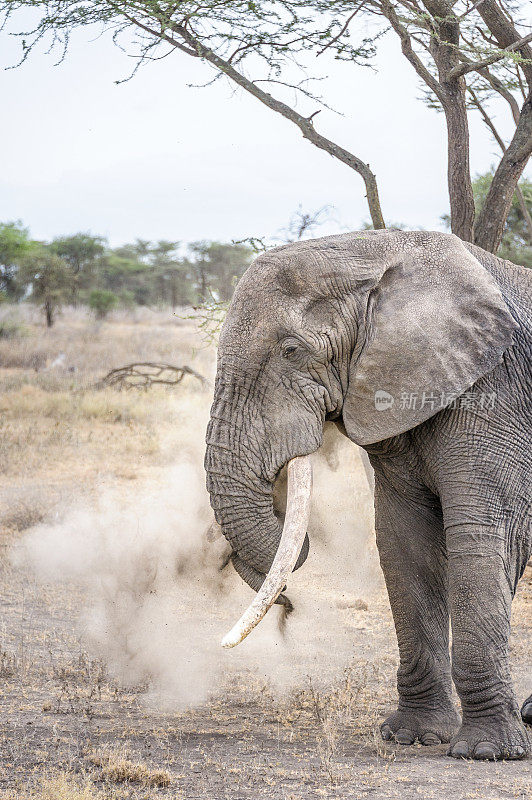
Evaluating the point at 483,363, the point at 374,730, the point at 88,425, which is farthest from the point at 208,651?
the point at 88,425

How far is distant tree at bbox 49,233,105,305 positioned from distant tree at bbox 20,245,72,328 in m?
4.09

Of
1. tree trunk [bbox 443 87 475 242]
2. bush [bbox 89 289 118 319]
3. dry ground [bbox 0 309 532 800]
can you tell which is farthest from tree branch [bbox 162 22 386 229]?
bush [bbox 89 289 118 319]

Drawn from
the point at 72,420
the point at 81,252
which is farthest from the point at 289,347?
the point at 81,252

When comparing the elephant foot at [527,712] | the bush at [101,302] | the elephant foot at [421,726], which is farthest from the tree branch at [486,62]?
the bush at [101,302]

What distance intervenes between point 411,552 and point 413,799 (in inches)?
56.8

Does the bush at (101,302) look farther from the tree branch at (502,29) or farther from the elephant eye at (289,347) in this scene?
the elephant eye at (289,347)

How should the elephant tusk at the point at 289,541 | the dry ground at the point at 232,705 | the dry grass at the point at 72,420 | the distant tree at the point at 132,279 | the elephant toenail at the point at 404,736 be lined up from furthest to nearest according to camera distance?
1. the distant tree at the point at 132,279
2. the dry grass at the point at 72,420
3. the elephant toenail at the point at 404,736
4. the dry ground at the point at 232,705
5. the elephant tusk at the point at 289,541

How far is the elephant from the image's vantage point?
4227 mm

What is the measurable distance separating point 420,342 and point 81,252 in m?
33.1

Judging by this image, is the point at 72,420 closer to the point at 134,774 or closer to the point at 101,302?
the point at 134,774

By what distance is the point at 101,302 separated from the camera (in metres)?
32.9

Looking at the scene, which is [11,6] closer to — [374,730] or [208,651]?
[208,651]

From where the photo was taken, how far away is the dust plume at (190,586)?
6.12m

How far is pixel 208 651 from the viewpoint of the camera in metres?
6.41
